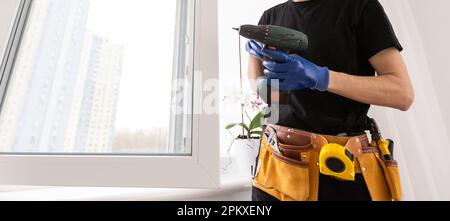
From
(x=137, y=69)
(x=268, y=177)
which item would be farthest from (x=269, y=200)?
(x=137, y=69)

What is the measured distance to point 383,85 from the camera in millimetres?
577

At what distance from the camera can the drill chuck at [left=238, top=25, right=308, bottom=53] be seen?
0.58 m

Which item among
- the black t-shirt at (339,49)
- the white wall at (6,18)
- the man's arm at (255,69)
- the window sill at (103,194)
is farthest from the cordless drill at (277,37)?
the white wall at (6,18)

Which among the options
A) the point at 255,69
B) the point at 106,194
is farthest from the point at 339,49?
the point at 106,194

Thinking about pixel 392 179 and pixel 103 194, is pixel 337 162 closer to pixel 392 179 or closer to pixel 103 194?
pixel 392 179

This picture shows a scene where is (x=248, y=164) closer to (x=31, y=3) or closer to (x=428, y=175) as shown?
(x=428, y=175)

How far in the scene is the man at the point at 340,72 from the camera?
570 mm

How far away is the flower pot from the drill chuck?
447 millimetres

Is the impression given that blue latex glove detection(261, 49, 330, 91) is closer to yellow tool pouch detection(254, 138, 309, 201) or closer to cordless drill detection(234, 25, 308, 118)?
cordless drill detection(234, 25, 308, 118)

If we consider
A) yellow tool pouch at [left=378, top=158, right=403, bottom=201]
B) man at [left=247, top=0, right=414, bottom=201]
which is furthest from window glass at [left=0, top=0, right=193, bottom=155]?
yellow tool pouch at [left=378, top=158, right=403, bottom=201]

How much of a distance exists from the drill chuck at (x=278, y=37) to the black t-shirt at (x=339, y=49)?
12cm

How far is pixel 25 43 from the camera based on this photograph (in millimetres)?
809

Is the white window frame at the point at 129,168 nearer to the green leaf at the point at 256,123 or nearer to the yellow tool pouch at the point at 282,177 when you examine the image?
the yellow tool pouch at the point at 282,177

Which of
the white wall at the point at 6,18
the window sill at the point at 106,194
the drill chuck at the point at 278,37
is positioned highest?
the white wall at the point at 6,18
